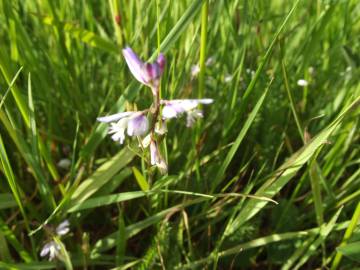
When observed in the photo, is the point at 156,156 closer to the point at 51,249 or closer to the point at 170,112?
the point at 170,112

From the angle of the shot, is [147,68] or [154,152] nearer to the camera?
[147,68]

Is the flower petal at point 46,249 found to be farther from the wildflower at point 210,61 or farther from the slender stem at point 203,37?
the wildflower at point 210,61

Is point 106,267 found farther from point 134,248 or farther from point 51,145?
point 51,145

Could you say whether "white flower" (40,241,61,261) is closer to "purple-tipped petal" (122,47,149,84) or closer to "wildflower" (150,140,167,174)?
"wildflower" (150,140,167,174)

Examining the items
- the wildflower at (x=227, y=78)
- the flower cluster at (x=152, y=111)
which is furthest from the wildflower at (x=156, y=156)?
the wildflower at (x=227, y=78)

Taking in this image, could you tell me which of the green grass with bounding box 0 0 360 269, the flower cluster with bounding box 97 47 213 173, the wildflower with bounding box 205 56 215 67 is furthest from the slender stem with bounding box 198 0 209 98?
the wildflower with bounding box 205 56 215 67

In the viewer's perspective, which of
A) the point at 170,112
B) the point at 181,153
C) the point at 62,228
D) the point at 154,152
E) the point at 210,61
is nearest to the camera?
the point at 170,112

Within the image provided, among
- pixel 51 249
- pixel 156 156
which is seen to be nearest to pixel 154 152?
pixel 156 156
